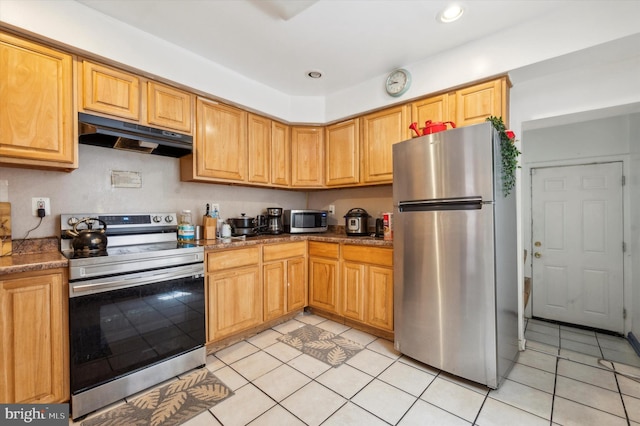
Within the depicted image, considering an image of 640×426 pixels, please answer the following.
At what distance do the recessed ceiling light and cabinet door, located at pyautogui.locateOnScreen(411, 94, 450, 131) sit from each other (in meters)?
0.61

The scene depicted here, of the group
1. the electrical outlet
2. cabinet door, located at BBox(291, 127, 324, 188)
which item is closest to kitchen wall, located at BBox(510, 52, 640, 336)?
cabinet door, located at BBox(291, 127, 324, 188)

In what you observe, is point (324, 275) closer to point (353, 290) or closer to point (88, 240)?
point (353, 290)

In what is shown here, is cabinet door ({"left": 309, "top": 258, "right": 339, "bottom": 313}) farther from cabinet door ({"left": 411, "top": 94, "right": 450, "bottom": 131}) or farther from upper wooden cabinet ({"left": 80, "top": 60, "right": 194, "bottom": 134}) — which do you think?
upper wooden cabinet ({"left": 80, "top": 60, "right": 194, "bottom": 134})

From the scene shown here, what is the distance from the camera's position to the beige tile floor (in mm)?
1571

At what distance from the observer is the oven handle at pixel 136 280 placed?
158 centimetres

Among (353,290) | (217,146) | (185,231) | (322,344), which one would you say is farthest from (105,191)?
(353,290)

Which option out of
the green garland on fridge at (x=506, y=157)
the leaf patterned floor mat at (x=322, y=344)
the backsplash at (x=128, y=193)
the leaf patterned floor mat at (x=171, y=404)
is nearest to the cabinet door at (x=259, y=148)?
the backsplash at (x=128, y=193)

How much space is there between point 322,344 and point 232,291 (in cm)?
93

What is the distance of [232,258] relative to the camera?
2402 mm

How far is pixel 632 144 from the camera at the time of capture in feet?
8.63

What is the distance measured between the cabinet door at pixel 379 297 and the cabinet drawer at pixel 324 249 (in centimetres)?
40

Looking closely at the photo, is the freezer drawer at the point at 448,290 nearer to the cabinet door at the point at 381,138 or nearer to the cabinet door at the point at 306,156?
the cabinet door at the point at 381,138

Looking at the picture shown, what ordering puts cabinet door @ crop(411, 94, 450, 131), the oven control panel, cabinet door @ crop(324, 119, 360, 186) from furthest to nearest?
cabinet door @ crop(324, 119, 360, 186) < cabinet door @ crop(411, 94, 450, 131) < the oven control panel

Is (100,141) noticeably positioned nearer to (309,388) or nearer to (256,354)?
(256,354)
